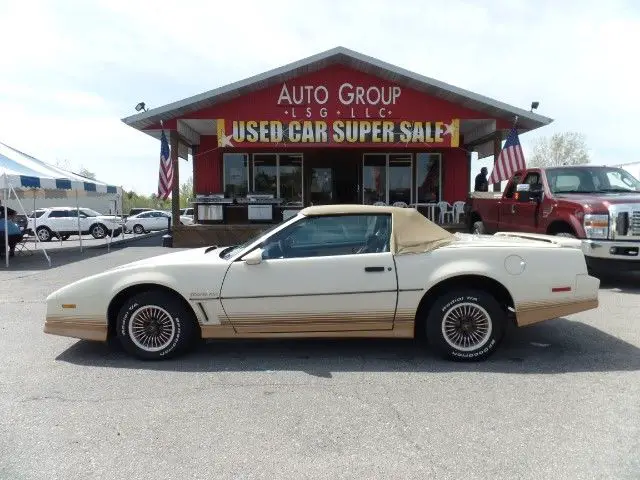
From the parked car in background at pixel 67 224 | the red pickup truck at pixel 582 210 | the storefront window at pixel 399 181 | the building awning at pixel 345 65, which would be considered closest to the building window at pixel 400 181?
the storefront window at pixel 399 181

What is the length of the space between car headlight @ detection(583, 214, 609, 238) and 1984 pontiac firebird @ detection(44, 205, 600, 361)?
137 inches

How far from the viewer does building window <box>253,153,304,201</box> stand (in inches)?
696

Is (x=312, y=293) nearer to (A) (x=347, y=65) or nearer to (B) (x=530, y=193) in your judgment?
(B) (x=530, y=193)

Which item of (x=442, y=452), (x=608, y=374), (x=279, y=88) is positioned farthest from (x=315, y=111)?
(x=442, y=452)

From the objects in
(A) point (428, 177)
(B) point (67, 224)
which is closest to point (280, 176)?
(A) point (428, 177)

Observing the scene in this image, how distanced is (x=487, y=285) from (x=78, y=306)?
3749 millimetres

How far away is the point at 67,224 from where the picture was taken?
80.0 ft

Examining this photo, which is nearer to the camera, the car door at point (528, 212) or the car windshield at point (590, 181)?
the car windshield at point (590, 181)

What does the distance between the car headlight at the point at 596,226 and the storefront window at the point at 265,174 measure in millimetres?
11719

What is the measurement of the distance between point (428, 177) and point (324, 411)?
15.5 metres

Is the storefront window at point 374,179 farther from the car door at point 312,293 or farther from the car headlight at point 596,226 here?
the car door at point 312,293

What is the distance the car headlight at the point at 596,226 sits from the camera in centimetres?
750

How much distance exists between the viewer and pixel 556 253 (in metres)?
4.49

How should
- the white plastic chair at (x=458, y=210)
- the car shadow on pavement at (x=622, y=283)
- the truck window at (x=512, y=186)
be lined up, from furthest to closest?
the white plastic chair at (x=458, y=210) < the truck window at (x=512, y=186) < the car shadow on pavement at (x=622, y=283)
